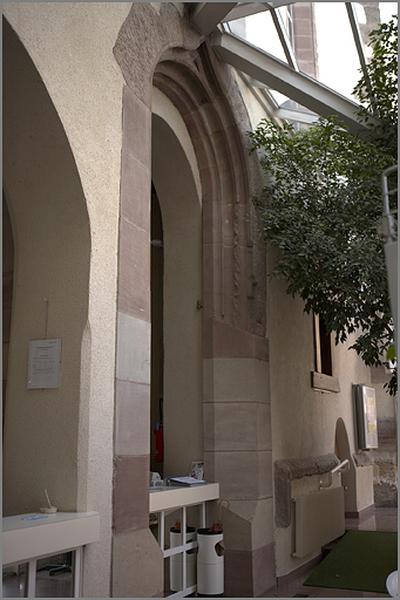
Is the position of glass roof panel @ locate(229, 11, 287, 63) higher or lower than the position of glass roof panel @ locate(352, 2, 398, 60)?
lower

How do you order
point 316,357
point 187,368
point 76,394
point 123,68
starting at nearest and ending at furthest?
point 76,394 < point 123,68 < point 187,368 < point 316,357

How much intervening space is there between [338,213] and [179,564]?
11.2 feet

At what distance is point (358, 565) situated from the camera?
6.51m

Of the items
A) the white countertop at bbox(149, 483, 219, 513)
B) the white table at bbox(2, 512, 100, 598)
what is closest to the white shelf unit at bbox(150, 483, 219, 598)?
the white countertop at bbox(149, 483, 219, 513)

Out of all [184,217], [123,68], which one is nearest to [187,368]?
[184,217]

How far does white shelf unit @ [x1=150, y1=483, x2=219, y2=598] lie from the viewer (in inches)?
177

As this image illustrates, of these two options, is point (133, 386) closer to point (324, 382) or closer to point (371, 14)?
point (371, 14)

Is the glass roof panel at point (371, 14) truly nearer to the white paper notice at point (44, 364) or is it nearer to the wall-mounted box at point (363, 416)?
the white paper notice at point (44, 364)

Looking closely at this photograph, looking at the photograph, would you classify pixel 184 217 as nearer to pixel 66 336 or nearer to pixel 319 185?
pixel 319 185

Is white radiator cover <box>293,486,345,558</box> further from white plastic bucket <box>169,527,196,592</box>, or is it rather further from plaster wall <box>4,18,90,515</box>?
plaster wall <box>4,18,90,515</box>

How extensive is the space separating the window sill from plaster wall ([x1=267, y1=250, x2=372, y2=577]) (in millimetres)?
70

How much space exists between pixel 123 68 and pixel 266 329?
301 centimetres

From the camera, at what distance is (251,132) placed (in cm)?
651

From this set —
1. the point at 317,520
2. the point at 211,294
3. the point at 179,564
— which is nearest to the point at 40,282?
the point at 211,294
